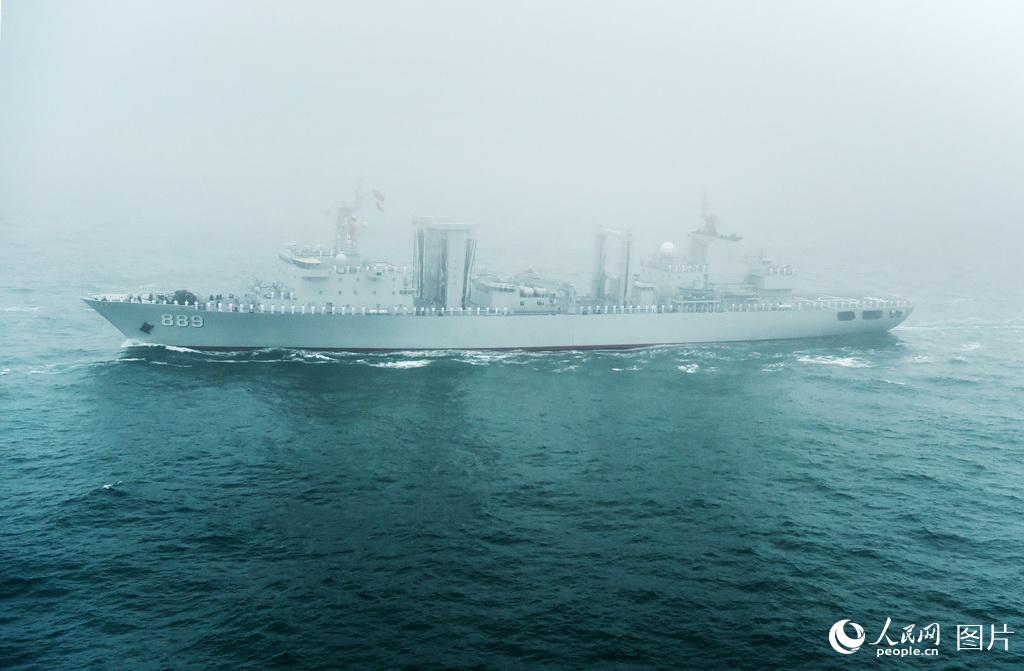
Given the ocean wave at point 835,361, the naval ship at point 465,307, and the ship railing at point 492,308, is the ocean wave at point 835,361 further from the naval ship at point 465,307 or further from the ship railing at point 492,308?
the ship railing at point 492,308

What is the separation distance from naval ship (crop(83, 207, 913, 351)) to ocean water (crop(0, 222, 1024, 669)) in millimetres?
2953

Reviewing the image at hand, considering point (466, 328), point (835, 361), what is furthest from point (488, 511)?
point (835, 361)

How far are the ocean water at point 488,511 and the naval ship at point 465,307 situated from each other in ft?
9.69

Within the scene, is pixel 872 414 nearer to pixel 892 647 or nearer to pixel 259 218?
pixel 892 647

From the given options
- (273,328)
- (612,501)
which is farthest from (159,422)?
(612,501)

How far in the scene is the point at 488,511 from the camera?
111 ft

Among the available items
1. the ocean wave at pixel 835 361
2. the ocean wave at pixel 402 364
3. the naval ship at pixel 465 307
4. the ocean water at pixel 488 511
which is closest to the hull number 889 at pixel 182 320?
the naval ship at pixel 465 307

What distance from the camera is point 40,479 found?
1393 inches

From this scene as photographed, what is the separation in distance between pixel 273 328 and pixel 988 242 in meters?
154

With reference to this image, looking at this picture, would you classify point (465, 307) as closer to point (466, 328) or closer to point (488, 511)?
point (466, 328)

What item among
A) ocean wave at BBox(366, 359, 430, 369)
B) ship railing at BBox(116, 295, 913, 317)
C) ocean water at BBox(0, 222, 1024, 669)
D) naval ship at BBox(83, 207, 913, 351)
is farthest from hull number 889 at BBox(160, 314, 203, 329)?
ocean wave at BBox(366, 359, 430, 369)

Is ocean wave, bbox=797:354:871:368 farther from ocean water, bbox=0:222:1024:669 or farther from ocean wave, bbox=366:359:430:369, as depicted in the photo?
ocean wave, bbox=366:359:430:369

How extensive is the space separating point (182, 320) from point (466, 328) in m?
23.6

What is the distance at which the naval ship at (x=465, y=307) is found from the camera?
6094 centimetres
